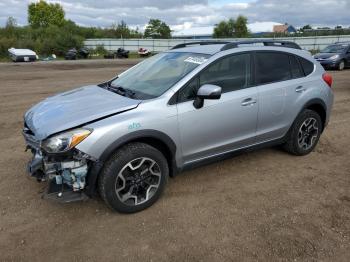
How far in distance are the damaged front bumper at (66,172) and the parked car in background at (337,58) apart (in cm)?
1748

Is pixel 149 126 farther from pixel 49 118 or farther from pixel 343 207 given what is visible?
pixel 343 207

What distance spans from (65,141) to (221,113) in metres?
1.79

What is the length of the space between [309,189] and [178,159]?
170cm

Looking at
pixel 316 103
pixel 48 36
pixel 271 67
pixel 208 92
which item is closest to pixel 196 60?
pixel 208 92

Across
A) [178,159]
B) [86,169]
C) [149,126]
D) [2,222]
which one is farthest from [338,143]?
[2,222]

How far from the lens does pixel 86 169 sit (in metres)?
3.18

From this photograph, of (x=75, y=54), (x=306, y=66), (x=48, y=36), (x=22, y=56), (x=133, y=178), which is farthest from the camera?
(x=48, y=36)

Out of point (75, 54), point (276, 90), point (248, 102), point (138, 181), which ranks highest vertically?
point (276, 90)

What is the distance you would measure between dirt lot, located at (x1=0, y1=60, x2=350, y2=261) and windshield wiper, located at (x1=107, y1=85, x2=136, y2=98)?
125 cm

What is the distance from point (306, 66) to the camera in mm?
4930

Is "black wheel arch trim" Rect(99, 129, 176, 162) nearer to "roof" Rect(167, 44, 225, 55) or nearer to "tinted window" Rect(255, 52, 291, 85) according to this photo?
"roof" Rect(167, 44, 225, 55)

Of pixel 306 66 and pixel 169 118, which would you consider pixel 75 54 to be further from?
pixel 169 118

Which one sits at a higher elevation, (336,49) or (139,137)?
(336,49)

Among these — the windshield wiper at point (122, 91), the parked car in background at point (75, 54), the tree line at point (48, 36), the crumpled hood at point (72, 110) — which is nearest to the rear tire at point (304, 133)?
the windshield wiper at point (122, 91)
